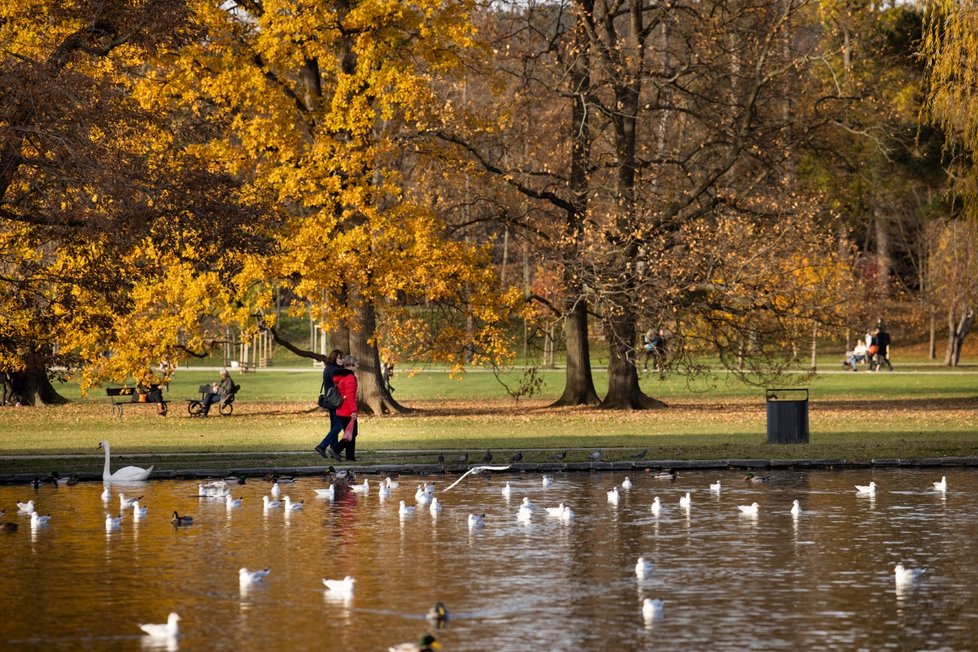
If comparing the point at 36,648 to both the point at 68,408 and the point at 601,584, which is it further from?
the point at 68,408

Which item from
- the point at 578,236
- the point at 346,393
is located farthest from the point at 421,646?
the point at 578,236

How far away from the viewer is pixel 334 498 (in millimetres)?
21203

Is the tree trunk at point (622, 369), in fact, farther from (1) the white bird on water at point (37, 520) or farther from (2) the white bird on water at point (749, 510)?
(1) the white bird on water at point (37, 520)

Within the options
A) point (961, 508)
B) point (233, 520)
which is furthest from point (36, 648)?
point (961, 508)

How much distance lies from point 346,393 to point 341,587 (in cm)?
1461

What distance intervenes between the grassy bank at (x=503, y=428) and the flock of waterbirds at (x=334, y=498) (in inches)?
106

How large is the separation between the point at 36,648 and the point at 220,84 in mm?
28552

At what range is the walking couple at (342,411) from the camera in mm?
26844

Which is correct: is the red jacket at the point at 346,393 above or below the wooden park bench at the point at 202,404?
above

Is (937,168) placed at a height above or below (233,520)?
above

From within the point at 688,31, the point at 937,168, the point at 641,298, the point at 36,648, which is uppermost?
the point at 688,31

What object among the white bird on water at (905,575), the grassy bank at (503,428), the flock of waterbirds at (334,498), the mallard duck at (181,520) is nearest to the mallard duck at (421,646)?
the flock of waterbirds at (334,498)

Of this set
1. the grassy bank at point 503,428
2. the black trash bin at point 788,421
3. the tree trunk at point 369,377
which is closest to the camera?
the grassy bank at point 503,428

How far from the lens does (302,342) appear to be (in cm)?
8856
